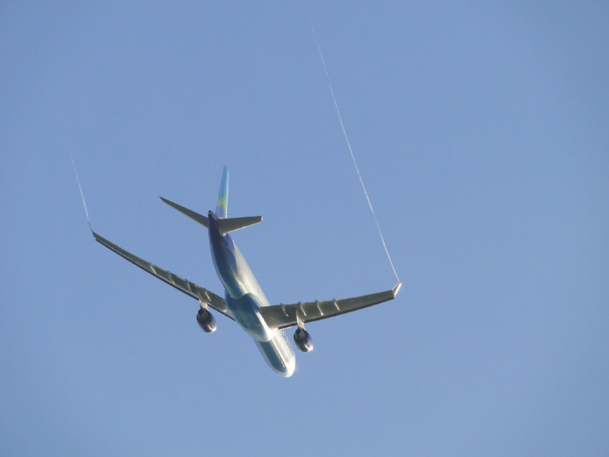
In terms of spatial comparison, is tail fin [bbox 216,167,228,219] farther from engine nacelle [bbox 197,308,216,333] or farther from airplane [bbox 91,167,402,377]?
engine nacelle [bbox 197,308,216,333]

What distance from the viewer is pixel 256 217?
74.9ft

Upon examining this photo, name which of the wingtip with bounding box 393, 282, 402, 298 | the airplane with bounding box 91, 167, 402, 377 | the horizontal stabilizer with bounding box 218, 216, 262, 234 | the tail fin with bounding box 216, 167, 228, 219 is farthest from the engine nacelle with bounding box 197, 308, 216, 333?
the wingtip with bounding box 393, 282, 402, 298

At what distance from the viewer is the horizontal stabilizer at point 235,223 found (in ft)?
75.9

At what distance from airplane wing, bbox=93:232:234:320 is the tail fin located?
15.5ft

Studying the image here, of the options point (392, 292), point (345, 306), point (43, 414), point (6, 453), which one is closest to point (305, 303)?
point (345, 306)

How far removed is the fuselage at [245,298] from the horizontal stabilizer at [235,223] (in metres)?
0.34

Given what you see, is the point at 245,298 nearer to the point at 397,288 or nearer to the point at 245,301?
the point at 245,301

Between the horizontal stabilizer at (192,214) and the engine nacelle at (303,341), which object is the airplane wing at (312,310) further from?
the horizontal stabilizer at (192,214)

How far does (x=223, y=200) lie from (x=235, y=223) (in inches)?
299

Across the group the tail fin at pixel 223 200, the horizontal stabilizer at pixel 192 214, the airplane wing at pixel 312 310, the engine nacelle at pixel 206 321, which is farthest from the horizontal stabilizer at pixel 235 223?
the engine nacelle at pixel 206 321

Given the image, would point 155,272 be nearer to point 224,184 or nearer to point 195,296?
point 195,296

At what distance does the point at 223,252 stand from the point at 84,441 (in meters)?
96.3

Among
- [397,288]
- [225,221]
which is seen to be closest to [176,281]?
[225,221]

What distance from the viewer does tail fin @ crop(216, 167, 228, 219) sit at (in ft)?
99.6
